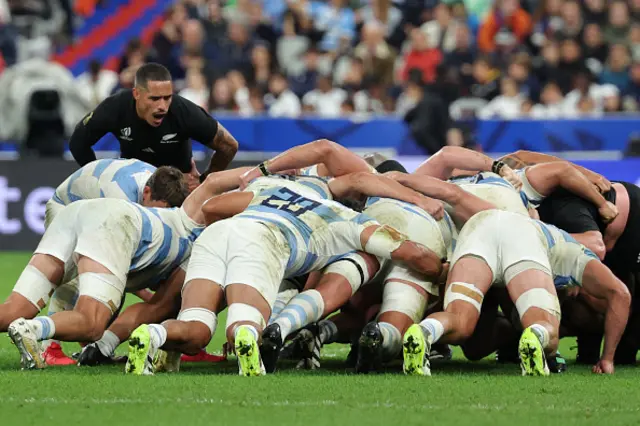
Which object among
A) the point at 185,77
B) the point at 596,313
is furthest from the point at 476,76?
the point at 596,313

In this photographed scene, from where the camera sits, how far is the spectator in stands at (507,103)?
20.1 m

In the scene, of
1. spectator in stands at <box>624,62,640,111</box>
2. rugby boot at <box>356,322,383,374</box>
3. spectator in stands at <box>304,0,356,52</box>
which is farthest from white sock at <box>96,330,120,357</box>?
spectator in stands at <box>304,0,356,52</box>

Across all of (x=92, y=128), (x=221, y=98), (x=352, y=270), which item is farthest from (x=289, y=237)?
(x=221, y=98)

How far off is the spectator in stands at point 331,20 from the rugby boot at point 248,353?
49.2ft

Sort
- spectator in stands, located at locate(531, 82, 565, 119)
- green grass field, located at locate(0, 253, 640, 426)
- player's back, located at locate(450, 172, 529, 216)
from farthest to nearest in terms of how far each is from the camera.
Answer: spectator in stands, located at locate(531, 82, 565, 119), player's back, located at locate(450, 172, 529, 216), green grass field, located at locate(0, 253, 640, 426)

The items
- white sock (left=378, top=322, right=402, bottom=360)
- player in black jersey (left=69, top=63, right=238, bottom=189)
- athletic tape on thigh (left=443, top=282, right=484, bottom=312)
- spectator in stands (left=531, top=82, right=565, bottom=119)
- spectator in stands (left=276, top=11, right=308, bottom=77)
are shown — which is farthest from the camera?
spectator in stands (left=276, top=11, right=308, bottom=77)

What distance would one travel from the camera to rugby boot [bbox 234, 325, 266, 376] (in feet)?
25.6

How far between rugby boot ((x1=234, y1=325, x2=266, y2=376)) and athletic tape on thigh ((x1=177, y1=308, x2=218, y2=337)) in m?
0.39

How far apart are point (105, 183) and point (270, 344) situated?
9.39 feet

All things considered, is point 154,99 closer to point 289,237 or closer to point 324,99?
point 289,237

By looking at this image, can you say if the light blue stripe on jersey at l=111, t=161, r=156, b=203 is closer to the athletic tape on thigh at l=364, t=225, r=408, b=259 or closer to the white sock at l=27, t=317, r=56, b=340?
the white sock at l=27, t=317, r=56, b=340

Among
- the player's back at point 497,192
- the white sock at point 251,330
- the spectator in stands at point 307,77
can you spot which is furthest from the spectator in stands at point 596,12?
the white sock at point 251,330

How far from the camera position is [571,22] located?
21906 mm

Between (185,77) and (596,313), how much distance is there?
1333cm
